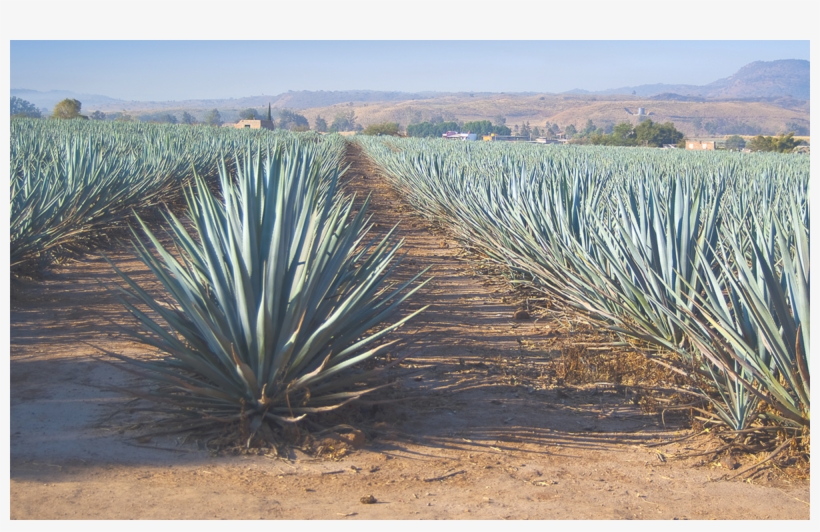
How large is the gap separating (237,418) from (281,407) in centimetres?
20

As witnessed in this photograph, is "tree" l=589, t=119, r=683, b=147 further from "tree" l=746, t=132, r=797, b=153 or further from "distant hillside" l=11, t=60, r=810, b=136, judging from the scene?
"distant hillside" l=11, t=60, r=810, b=136

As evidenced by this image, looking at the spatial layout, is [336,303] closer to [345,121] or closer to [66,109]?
[66,109]

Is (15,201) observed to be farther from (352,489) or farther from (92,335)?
(352,489)

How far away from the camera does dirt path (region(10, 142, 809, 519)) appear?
2650 millimetres

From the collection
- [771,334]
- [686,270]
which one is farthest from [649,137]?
[771,334]

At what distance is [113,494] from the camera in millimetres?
2658

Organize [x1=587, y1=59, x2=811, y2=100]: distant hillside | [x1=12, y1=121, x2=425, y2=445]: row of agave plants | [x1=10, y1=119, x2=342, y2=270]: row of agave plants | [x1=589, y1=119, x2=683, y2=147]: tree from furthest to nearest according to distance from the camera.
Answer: [x1=587, y1=59, x2=811, y2=100]: distant hillside → [x1=589, y1=119, x2=683, y2=147]: tree → [x1=10, y1=119, x2=342, y2=270]: row of agave plants → [x1=12, y1=121, x2=425, y2=445]: row of agave plants

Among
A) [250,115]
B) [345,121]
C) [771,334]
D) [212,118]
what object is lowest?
[771,334]

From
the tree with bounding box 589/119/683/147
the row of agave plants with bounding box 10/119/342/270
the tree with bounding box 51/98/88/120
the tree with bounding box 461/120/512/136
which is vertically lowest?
the row of agave plants with bounding box 10/119/342/270

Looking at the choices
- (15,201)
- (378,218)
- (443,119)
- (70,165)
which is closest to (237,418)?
(15,201)

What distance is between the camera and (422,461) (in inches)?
123

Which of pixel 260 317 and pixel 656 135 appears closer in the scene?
pixel 260 317

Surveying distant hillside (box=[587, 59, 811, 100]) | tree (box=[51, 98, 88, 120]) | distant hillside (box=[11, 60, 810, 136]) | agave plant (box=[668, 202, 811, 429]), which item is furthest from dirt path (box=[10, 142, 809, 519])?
distant hillside (box=[587, 59, 811, 100])

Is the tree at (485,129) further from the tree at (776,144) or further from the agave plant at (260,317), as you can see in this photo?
the agave plant at (260,317)
